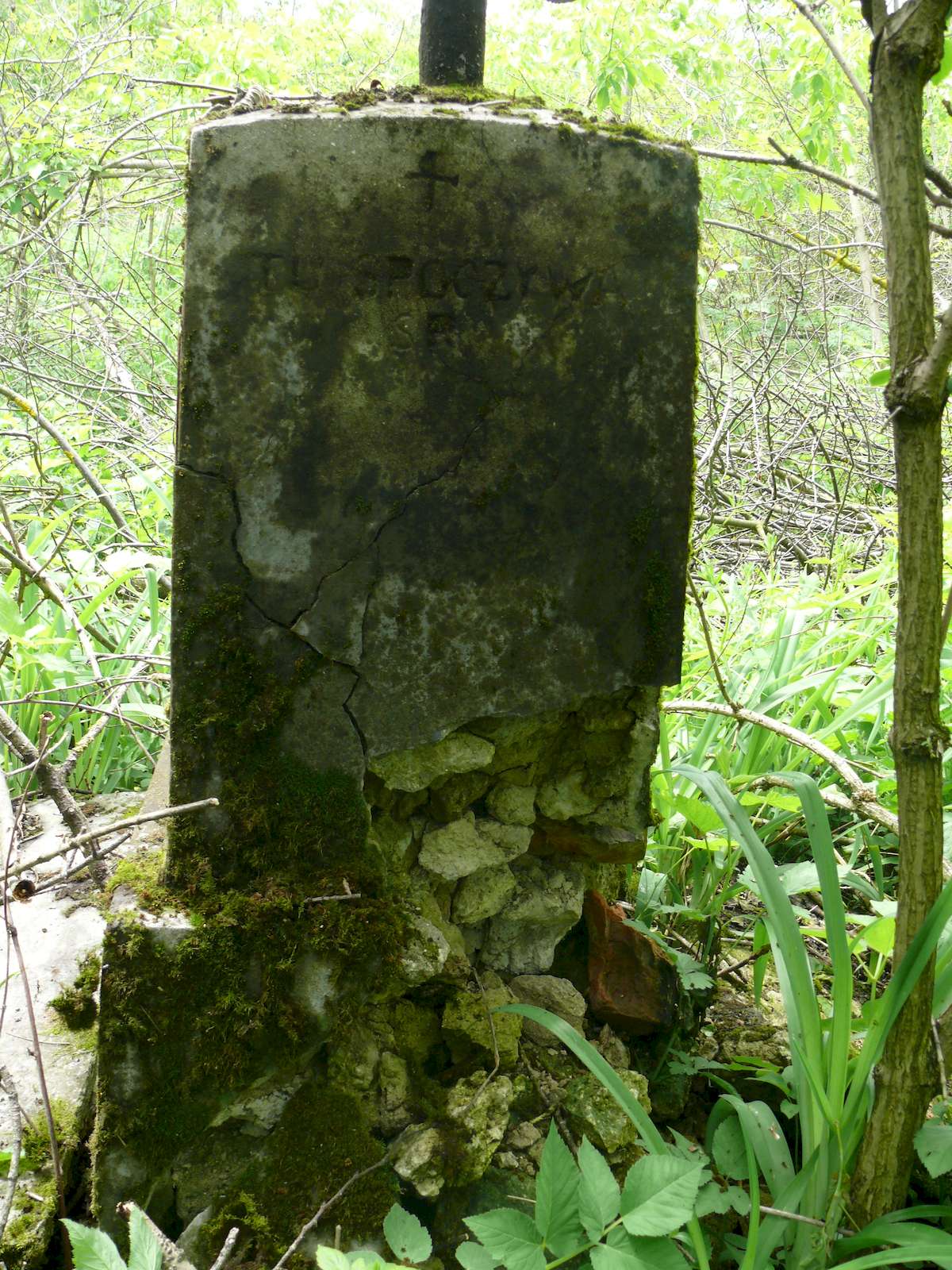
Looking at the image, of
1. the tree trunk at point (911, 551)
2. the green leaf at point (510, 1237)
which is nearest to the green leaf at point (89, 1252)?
the green leaf at point (510, 1237)

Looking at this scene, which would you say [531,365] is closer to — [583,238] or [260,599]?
[583,238]

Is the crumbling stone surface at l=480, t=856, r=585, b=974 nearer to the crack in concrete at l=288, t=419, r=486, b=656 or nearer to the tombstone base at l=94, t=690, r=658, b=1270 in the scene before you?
the tombstone base at l=94, t=690, r=658, b=1270

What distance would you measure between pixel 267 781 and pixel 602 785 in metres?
0.60

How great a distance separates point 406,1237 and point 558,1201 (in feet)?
0.80

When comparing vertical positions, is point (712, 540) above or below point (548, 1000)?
above

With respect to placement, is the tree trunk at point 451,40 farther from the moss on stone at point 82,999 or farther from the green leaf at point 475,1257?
the green leaf at point 475,1257

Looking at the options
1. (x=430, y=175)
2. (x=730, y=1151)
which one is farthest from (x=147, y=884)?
(x=430, y=175)

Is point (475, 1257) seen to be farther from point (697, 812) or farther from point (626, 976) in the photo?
point (697, 812)

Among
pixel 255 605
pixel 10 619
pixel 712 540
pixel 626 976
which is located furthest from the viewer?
pixel 712 540

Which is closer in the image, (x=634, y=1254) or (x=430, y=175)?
(x=634, y=1254)

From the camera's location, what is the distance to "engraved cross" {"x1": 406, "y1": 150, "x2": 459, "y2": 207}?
1418 millimetres

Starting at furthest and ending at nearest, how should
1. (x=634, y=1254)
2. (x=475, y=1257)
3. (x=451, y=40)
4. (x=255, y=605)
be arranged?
(x=451, y=40) < (x=255, y=605) < (x=475, y=1257) < (x=634, y=1254)

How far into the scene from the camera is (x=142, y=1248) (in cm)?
111

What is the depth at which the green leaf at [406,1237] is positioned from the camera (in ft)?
4.47
